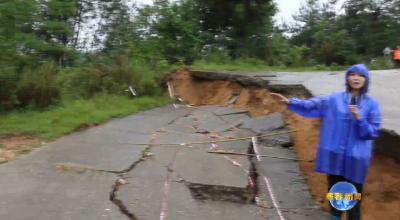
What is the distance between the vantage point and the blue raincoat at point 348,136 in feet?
14.7

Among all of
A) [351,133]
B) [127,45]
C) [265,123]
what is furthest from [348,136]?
[127,45]

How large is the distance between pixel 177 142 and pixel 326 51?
17441 mm

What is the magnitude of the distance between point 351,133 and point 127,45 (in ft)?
41.0

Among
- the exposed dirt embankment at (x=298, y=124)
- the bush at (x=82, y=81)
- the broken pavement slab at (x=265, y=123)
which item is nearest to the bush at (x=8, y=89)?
the bush at (x=82, y=81)

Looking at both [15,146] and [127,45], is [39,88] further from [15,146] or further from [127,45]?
[127,45]

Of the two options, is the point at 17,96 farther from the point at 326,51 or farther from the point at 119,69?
the point at 326,51

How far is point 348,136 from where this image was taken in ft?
15.0

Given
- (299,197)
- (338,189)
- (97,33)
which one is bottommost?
(299,197)

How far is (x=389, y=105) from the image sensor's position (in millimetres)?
7199

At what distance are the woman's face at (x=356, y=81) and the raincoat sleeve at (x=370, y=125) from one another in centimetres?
20

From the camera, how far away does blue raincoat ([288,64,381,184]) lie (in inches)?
176

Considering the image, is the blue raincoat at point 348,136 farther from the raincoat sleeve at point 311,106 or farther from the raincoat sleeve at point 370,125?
the raincoat sleeve at point 311,106

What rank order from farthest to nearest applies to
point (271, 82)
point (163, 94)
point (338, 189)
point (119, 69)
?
point (163, 94) < point (119, 69) < point (271, 82) < point (338, 189)

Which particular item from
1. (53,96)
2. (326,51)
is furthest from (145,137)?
(326,51)
